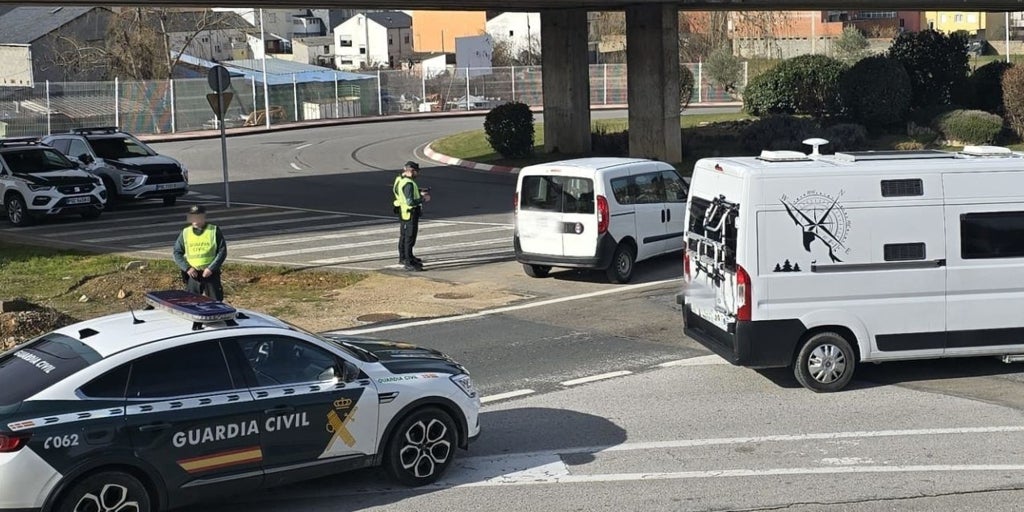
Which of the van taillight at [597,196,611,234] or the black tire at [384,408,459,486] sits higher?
the van taillight at [597,196,611,234]

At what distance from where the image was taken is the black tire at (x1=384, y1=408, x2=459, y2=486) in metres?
8.70

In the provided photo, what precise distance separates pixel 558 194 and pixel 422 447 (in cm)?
916

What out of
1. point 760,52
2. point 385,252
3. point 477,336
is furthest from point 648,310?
point 760,52

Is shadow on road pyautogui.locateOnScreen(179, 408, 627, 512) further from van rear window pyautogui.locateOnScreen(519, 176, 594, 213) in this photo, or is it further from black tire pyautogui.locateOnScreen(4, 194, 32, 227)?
black tire pyautogui.locateOnScreen(4, 194, 32, 227)

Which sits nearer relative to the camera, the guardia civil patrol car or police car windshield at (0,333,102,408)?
the guardia civil patrol car

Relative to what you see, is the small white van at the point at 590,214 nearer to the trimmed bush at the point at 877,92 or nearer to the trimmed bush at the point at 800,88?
the trimmed bush at the point at 877,92

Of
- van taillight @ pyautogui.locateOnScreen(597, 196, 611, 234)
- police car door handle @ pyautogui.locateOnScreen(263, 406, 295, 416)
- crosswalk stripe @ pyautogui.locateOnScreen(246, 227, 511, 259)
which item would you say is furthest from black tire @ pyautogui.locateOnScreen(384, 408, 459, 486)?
crosswalk stripe @ pyautogui.locateOnScreen(246, 227, 511, 259)

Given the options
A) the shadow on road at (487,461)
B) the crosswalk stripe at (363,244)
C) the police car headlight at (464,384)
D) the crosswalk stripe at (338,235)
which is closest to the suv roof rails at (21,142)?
the crosswalk stripe at (338,235)

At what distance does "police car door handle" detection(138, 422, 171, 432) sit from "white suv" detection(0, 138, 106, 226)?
19018mm

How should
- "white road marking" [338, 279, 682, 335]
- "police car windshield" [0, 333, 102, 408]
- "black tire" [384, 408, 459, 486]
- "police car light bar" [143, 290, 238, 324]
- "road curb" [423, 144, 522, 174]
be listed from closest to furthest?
1. "police car windshield" [0, 333, 102, 408]
2. "police car light bar" [143, 290, 238, 324]
3. "black tire" [384, 408, 459, 486]
4. "white road marking" [338, 279, 682, 335]
5. "road curb" [423, 144, 522, 174]

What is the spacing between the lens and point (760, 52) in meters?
89.6

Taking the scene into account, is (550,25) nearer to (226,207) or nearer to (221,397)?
(226,207)

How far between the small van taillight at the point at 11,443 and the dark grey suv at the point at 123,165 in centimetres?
2139

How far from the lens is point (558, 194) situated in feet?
57.7
